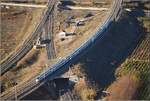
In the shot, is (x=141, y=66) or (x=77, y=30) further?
(x=77, y=30)

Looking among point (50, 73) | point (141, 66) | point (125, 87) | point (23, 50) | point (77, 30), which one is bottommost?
point (125, 87)

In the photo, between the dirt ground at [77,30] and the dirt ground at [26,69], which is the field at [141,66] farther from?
the dirt ground at [26,69]

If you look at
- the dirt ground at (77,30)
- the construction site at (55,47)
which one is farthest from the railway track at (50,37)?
the dirt ground at (77,30)

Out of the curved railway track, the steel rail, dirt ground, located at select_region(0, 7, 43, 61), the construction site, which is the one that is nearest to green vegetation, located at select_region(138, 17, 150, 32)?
the construction site

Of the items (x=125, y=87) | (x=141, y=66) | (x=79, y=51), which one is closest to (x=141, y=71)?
(x=141, y=66)

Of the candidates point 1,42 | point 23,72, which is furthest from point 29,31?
point 23,72

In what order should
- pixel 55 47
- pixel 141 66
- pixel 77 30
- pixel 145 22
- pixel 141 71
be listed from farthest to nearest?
1. pixel 145 22
2. pixel 77 30
3. pixel 55 47
4. pixel 141 66
5. pixel 141 71

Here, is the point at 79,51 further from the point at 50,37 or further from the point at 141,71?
the point at 141,71

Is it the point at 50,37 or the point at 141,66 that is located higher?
the point at 50,37
